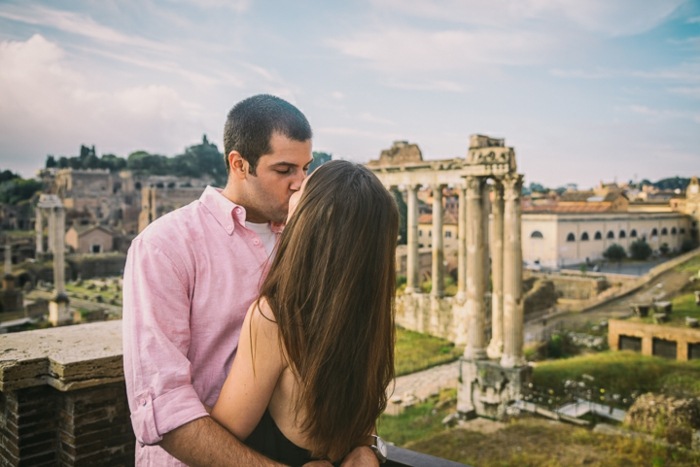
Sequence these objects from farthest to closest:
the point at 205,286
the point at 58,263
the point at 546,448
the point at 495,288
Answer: the point at 58,263 → the point at 495,288 → the point at 546,448 → the point at 205,286

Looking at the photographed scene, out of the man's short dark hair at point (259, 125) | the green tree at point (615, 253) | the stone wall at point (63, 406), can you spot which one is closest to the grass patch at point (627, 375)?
the stone wall at point (63, 406)

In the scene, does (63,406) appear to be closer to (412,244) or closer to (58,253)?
(412,244)

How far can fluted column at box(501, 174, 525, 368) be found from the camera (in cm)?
1249

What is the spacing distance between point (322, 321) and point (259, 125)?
0.86 meters

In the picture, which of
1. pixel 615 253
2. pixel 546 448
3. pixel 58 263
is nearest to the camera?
pixel 546 448

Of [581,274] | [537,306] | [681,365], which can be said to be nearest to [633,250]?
[581,274]

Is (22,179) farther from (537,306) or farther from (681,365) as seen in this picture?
(681,365)

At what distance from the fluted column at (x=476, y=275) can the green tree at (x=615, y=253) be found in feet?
91.4

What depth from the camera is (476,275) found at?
1345 cm

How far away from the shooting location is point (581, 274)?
3133 centimetres

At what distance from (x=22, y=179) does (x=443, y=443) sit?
2906 inches

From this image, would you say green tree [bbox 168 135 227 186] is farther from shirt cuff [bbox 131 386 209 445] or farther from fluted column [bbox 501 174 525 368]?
shirt cuff [bbox 131 386 209 445]

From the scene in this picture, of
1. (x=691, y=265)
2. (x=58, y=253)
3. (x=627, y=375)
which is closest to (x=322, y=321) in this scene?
(x=627, y=375)

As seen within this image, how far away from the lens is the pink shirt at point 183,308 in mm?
1763
